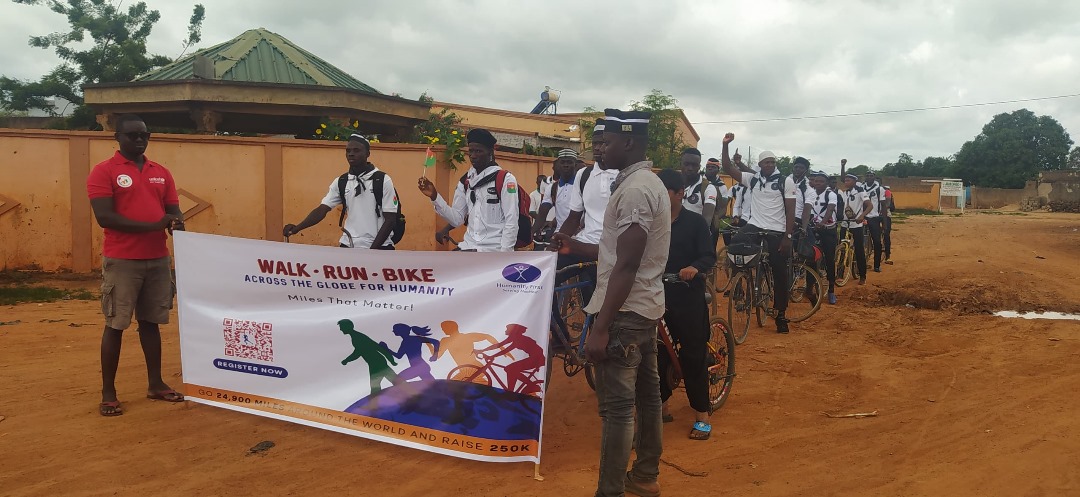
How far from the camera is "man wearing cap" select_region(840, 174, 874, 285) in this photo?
38.8ft

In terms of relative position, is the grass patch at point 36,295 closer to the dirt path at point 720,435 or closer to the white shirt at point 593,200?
the dirt path at point 720,435

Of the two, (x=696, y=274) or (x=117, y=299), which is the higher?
(x=696, y=274)

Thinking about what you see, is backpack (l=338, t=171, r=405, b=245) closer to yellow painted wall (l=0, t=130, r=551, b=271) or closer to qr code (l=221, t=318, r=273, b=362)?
qr code (l=221, t=318, r=273, b=362)

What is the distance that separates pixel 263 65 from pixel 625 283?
45.4 ft

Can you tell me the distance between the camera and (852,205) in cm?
1333

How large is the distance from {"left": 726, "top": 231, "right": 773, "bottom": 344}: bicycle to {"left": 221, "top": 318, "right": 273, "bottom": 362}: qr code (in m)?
4.70

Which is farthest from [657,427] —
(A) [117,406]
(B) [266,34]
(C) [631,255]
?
(B) [266,34]

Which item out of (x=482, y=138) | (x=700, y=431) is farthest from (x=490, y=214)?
(x=700, y=431)

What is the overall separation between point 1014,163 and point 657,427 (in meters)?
68.2

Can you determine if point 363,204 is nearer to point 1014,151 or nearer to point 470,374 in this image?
point 470,374

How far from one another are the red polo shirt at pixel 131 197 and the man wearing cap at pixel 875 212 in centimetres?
1227

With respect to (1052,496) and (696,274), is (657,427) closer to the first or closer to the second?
(696,274)

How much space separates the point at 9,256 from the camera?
10.3 metres

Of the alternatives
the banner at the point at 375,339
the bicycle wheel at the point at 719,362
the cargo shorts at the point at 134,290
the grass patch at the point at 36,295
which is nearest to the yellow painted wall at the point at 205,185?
the grass patch at the point at 36,295
